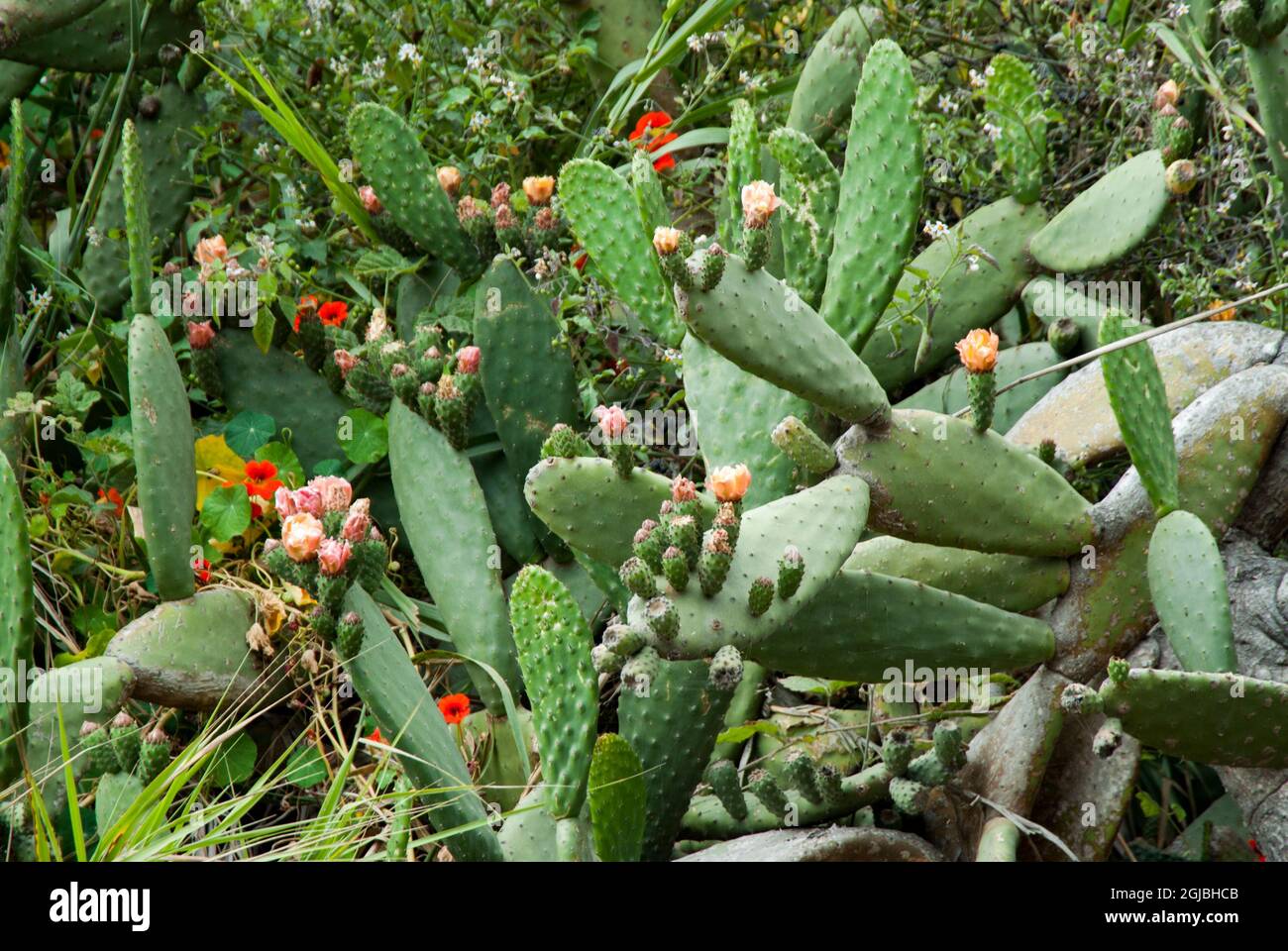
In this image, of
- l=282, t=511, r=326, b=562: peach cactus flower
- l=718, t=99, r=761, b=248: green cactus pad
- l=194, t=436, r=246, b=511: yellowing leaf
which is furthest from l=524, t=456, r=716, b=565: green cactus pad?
l=194, t=436, r=246, b=511: yellowing leaf

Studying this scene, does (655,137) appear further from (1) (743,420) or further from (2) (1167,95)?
(2) (1167,95)

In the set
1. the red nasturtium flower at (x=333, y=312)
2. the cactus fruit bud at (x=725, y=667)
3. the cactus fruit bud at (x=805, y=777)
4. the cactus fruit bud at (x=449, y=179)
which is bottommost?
the cactus fruit bud at (x=805, y=777)

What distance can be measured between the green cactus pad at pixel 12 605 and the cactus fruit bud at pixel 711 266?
108cm

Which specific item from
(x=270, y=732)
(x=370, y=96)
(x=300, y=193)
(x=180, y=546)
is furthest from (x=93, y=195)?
(x=270, y=732)

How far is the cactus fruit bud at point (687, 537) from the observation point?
5.08 feet

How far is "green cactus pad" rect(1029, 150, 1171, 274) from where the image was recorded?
2504mm

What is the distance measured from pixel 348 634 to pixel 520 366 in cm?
89

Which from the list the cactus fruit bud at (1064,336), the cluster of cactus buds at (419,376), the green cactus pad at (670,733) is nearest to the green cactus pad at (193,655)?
the cluster of cactus buds at (419,376)

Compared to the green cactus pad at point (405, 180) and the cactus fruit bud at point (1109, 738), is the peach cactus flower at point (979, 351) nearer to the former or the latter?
the cactus fruit bud at point (1109, 738)

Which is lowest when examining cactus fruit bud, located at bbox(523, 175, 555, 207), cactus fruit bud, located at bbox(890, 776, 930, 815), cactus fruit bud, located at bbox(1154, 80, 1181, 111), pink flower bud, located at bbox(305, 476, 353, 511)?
cactus fruit bud, located at bbox(890, 776, 930, 815)

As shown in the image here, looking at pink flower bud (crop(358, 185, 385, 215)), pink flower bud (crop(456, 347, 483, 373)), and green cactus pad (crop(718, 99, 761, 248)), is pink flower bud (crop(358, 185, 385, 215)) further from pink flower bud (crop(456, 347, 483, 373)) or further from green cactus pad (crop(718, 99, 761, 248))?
green cactus pad (crop(718, 99, 761, 248))

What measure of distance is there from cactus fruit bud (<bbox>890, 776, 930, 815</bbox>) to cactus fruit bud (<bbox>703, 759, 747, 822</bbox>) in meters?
0.24
